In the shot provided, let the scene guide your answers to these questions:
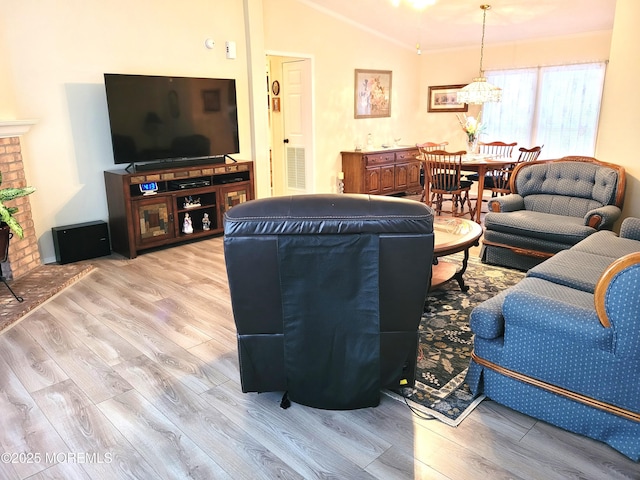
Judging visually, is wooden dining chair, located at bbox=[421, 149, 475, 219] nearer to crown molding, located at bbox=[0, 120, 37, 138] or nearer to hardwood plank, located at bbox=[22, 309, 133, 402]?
crown molding, located at bbox=[0, 120, 37, 138]

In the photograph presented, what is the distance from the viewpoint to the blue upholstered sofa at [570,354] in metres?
1.87

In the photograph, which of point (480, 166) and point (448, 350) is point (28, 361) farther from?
point (480, 166)

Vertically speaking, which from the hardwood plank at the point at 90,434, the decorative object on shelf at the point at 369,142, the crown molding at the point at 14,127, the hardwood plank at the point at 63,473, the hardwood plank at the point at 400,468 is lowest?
the hardwood plank at the point at 63,473

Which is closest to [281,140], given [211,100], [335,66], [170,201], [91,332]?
[335,66]

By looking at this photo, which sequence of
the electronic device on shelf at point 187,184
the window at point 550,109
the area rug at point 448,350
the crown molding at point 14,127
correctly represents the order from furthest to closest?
the window at point 550,109
the electronic device on shelf at point 187,184
the crown molding at point 14,127
the area rug at point 448,350

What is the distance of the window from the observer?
679cm

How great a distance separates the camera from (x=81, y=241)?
4.65 metres

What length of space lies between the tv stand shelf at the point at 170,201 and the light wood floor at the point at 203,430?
182cm

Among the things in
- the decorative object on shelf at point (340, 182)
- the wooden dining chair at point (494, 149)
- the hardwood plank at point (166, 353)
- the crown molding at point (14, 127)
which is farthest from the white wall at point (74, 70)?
the wooden dining chair at point (494, 149)

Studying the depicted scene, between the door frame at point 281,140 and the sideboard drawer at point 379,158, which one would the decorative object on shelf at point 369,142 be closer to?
the sideboard drawer at point 379,158

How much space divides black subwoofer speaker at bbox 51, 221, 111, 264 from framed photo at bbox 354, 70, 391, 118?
4.43 meters

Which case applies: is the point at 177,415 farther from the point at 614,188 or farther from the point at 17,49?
the point at 614,188

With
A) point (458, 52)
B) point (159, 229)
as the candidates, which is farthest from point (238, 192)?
point (458, 52)

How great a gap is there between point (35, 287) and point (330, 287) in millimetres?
3054
